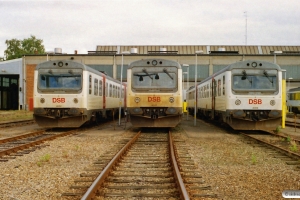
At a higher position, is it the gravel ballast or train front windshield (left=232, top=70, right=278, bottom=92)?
train front windshield (left=232, top=70, right=278, bottom=92)

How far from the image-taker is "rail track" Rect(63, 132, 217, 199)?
607 centimetres

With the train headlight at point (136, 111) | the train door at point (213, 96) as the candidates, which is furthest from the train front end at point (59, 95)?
the train door at point (213, 96)

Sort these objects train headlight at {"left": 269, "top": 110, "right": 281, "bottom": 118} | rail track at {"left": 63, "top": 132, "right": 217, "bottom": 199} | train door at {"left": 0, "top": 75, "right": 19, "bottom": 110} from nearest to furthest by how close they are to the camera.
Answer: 1. rail track at {"left": 63, "top": 132, "right": 217, "bottom": 199}
2. train headlight at {"left": 269, "top": 110, "right": 281, "bottom": 118}
3. train door at {"left": 0, "top": 75, "right": 19, "bottom": 110}

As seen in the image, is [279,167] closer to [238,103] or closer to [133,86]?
[238,103]

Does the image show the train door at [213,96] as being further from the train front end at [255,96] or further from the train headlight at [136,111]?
the train headlight at [136,111]

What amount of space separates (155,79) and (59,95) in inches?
169

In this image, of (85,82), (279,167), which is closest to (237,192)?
(279,167)

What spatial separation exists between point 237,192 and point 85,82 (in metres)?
12.1

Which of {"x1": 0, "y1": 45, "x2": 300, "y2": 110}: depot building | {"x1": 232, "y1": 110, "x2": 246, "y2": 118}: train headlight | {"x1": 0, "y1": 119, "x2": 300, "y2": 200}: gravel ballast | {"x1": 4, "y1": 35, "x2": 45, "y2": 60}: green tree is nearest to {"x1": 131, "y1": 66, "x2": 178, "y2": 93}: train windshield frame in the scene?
{"x1": 232, "y1": 110, "x2": 246, "y2": 118}: train headlight

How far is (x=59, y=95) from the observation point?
17.2 metres

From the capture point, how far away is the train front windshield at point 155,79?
16797 millimetres

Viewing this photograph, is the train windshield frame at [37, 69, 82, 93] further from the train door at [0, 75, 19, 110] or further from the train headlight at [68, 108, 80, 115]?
the train door at [0, 75, 19, 110]

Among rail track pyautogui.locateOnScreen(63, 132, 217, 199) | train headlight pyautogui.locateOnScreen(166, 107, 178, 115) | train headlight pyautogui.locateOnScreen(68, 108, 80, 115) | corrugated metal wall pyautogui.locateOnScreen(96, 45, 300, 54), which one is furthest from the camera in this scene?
corrugated metal wall pyautogui.locateOnScreen(96, 45, 300, 54)

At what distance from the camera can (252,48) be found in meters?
64.9
